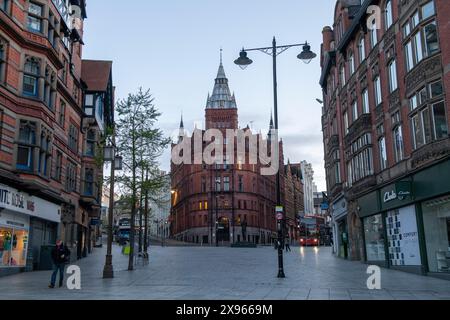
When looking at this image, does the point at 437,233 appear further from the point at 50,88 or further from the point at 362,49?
the point at 50,88

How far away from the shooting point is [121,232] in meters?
71.2

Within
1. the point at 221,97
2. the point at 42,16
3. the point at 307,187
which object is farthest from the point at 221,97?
the point at 42,16

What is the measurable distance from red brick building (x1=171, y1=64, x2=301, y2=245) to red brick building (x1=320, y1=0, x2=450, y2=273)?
58.8 meters

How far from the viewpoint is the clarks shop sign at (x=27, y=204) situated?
20000mm

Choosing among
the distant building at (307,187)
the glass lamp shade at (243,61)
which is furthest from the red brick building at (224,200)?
the glass lamp shade at (243,61)

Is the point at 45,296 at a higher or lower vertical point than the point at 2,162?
lower

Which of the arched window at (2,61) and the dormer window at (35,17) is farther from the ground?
the dormer window at (35,17)

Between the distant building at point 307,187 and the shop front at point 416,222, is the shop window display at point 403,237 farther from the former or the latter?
the distant building at point 307,187

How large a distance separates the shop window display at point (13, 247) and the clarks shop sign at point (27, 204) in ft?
3.70

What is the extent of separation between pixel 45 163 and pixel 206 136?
248 feet

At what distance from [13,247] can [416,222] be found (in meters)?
19.3

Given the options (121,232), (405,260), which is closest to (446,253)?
(405,260)

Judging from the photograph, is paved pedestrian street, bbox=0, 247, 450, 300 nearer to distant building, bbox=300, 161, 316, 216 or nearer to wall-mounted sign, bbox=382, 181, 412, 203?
wall-mounted sign, bbox=382, 181, 412, 203

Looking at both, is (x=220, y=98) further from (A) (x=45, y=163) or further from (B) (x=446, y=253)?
(B) (x=446, y=253)
